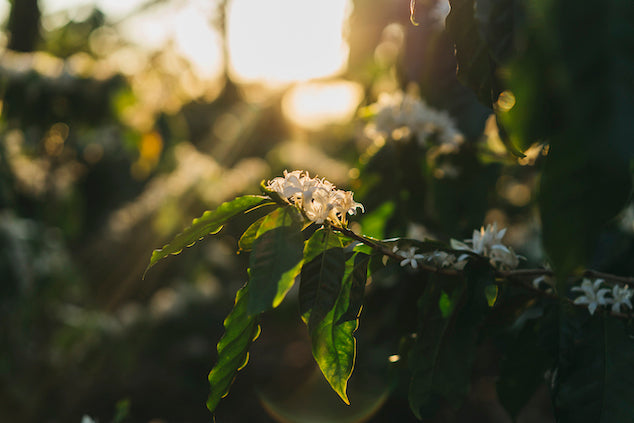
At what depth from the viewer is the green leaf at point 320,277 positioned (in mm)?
496

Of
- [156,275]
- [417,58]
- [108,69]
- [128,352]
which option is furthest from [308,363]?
[417,58]

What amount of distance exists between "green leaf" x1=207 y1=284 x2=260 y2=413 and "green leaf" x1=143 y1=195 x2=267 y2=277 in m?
0.08

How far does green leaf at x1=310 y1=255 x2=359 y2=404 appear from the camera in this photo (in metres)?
0.52

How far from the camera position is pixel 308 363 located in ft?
12.8

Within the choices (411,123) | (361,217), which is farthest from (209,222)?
(411,123)

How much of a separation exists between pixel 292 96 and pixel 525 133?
497 cm

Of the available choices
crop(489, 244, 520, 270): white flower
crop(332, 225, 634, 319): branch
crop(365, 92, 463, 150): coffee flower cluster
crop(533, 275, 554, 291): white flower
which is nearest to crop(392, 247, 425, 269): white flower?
crop(332, 225, 634, 319): branch

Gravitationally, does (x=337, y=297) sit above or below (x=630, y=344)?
above

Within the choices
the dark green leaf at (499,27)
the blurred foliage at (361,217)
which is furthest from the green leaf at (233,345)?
the dark green leaf at (499,27)

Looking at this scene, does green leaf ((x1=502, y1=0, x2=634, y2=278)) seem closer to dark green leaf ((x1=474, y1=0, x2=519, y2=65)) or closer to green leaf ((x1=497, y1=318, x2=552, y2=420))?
dark green leaf ((x1=474, y1=0, x2=519, y2=65))

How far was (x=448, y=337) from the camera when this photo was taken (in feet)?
2.01

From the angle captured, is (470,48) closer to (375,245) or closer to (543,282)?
(375,245)

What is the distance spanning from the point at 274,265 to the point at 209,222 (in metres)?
0.11

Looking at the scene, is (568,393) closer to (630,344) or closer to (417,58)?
(630,344)
